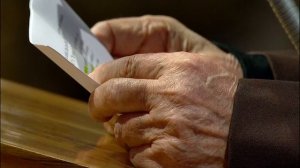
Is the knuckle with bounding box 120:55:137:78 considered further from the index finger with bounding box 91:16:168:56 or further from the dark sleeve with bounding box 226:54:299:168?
the index finger with bounding box 91:16:168:56

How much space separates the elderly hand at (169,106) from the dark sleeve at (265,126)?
0.03 m

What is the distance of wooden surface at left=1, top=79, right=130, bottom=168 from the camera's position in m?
0.68

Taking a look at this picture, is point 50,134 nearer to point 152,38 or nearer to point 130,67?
point 130,67

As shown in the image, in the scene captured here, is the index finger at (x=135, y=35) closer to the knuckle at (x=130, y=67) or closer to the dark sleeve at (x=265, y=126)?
the knuckle at (x=130, y=67)

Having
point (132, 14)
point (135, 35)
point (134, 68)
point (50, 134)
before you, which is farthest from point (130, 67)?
→ point (132, 14)

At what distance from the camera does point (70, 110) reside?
3.30 ft

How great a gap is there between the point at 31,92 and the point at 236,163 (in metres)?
0.56

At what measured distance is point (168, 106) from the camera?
0.69m

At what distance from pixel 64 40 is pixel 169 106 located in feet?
0.62

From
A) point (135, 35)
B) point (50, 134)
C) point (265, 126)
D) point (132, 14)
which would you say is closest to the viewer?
point (265, 126)

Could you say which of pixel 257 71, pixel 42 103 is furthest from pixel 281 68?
pixel 42 103

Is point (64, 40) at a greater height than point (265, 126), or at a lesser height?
greater

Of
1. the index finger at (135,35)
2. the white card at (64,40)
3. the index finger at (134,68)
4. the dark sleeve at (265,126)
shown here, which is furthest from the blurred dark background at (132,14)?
the dark sleeve at (265,126)

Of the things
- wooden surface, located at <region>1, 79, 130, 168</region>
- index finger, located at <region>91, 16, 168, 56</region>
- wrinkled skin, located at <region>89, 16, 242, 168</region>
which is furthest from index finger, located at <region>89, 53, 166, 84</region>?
index finger, located at <region>91, 16, 168, 56</region>
